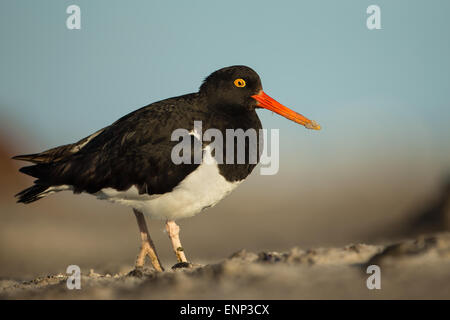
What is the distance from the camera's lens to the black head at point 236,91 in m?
7.31

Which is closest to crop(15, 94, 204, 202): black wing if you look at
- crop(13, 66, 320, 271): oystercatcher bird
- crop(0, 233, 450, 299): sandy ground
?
crop(13, 66, 320, 271): oystercatcher bird

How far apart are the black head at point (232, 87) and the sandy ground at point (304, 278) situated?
7.90 ft

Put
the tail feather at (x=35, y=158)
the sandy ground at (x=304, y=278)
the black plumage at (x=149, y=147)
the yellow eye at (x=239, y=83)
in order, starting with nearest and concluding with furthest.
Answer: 1. the sandy ground at (x=304, y=278)
2. the black plumage at (x=149, y=147)
3. the yellow eye at (x=239, y=83)
4. the tail feather at (x=35, y=158)

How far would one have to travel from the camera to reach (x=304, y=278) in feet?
16.3

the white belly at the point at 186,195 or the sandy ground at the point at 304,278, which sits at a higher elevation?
the white belly at the point at 186,195

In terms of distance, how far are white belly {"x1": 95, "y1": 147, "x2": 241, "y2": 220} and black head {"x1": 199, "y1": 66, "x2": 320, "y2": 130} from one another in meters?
1.01

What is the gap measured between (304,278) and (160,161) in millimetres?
2539

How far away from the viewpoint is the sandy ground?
4.62 m

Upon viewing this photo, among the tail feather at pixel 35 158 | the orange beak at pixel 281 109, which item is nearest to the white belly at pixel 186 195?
the tail feather at pixel 35 158

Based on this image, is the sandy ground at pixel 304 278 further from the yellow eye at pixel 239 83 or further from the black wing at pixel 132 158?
the yellow eye at pixel 239 83

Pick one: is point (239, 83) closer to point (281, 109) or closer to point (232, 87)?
point (232, 87)

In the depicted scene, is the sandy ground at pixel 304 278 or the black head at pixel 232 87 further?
the black head at pixel 232 87

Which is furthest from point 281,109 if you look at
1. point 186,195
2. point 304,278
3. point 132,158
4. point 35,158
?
point 35,158
